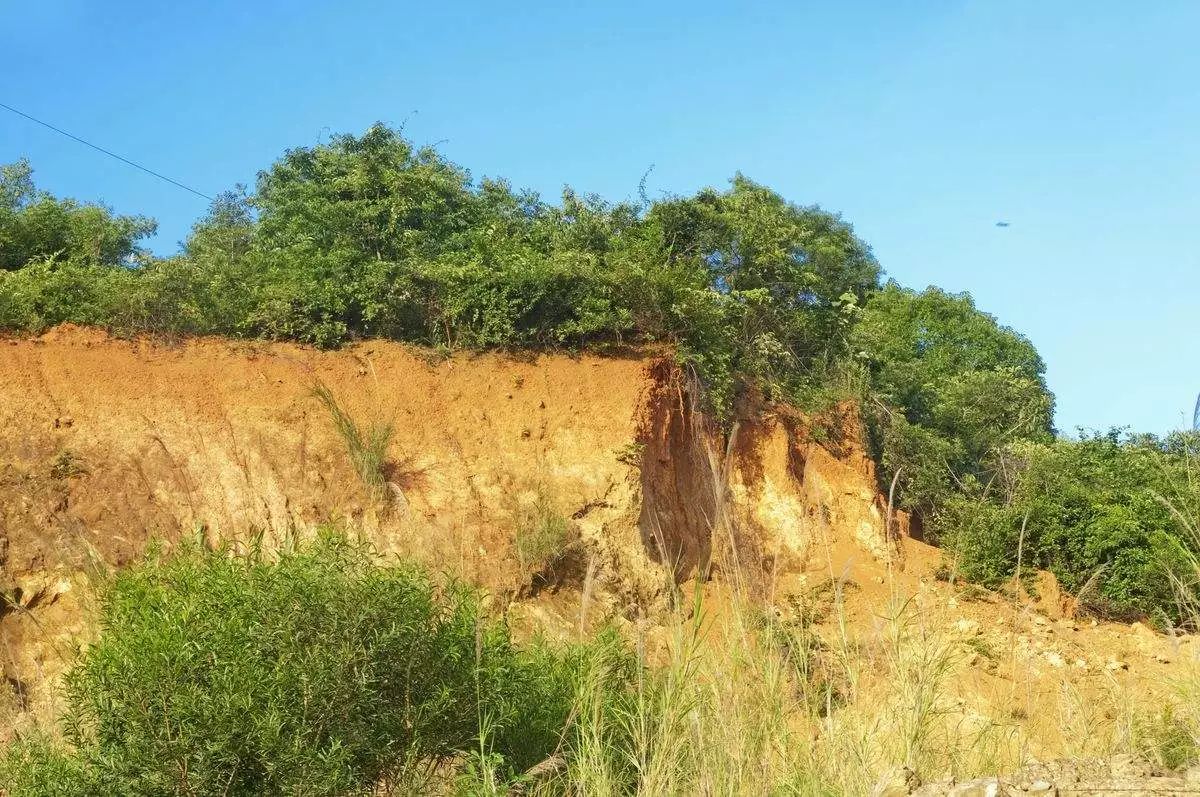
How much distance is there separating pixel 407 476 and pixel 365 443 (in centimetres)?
69

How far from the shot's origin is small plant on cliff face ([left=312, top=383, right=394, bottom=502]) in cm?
1516

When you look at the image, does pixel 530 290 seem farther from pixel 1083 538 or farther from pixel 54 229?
pixel 1083 538

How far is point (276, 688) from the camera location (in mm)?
7645

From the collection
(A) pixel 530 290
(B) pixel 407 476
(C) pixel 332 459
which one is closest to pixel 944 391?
(A) pixel 530 290

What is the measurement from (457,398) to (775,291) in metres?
6.50

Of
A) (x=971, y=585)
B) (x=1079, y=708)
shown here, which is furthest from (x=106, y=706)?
(x=971, y=585)

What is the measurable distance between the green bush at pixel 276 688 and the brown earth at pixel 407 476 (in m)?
3.74

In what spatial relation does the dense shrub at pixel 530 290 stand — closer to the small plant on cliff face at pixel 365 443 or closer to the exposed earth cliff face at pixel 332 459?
the exposed earth cliff face at pixel 332 459

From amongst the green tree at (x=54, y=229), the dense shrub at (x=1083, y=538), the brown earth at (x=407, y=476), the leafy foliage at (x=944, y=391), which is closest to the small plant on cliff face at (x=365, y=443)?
the brown earth at (x=407, y=476)

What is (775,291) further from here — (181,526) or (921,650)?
(921,650)

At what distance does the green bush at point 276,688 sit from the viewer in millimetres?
7504

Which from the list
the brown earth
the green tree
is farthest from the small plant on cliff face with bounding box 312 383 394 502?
the green tree

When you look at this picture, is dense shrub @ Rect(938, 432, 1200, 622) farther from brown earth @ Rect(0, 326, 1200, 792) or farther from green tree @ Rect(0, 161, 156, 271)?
green tree @ Rect(0, 161, 156, 271)

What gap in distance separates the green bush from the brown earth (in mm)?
3738
